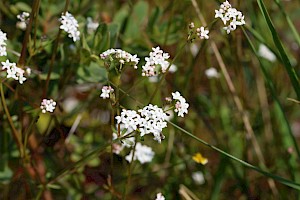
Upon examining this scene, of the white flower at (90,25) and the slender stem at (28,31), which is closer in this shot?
the slender stem at (28,31)

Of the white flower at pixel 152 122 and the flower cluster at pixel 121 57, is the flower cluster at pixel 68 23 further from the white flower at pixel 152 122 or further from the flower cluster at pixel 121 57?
the white flower at pixel 152 122

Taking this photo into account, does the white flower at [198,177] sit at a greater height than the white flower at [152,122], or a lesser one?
lesser

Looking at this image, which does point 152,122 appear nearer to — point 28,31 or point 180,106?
point 180,106

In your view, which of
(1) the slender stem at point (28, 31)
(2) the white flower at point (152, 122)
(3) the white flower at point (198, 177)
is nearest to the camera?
(2) the white flower at point (152, 122)

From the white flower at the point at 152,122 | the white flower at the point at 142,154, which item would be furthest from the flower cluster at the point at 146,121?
the white flower at the point at 142,154

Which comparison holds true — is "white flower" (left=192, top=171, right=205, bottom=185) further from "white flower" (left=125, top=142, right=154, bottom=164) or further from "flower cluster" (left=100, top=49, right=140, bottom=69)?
"flower cluster" (left=100, top=49, right=140, bottom=69)

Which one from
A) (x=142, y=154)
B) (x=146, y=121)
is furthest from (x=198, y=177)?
(x=146, y=121)

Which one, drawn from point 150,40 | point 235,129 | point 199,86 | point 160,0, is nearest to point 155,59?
point 150,40

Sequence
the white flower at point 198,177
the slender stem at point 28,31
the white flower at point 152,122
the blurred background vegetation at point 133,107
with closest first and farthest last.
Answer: the white flower at point 152,122 < the slender stem at point 28,31 < the blurred background vegetation at point 133,107 < the white flower at point 198,177

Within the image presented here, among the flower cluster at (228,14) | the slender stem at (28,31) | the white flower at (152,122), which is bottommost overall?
the white flower at (152,122)
